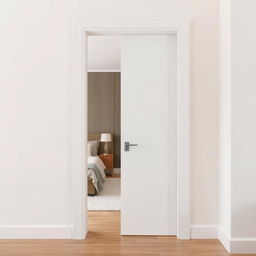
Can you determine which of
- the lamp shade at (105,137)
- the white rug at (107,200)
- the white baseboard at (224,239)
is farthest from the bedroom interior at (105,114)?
the white baseboard at (224,239)


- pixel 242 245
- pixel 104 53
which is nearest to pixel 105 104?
pixel 104 53

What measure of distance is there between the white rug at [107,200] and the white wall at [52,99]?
1397 millimetres

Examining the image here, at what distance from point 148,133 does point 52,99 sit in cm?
101

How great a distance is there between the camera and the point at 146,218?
139 inches

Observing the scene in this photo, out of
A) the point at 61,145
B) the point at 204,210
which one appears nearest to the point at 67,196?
the point at 61,145

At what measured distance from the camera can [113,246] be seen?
3.21m

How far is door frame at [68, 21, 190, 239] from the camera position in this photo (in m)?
3.37

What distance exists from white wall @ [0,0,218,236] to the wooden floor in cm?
24

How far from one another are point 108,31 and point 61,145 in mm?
1211

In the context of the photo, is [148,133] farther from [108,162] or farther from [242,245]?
[108,162]

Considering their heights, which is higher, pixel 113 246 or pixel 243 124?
pixel 243 124

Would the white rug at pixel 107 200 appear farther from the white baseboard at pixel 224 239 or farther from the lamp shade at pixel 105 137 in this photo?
the white baseboard at pixel 224 239

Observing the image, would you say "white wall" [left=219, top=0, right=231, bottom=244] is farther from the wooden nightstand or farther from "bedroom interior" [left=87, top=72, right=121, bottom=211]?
"bedroom interior" [left=87, top=72, right=121, bottom=211]

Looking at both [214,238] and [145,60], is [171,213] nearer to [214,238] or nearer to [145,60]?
[214,238]
